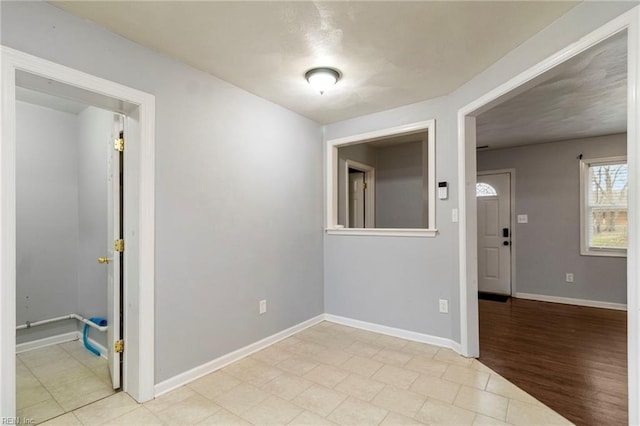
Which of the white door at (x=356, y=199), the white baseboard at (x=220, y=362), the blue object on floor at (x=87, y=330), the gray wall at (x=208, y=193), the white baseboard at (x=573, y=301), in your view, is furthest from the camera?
the white door at (x=356, y=199)

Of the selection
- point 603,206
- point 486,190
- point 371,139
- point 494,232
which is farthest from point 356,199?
point 603,206

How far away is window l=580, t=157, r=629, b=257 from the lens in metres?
4.51

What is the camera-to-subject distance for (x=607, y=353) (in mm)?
2943

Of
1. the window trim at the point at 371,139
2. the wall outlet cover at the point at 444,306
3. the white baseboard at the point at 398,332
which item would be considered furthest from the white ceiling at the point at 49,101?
the wall outlet cover at the point at 444,306

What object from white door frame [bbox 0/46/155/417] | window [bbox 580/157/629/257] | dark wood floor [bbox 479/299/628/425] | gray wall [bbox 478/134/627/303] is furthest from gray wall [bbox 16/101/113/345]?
window [bbox 580/157/629/257]

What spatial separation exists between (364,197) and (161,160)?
361cm

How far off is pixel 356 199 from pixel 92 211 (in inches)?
142

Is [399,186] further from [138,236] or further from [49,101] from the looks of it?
[49,101]

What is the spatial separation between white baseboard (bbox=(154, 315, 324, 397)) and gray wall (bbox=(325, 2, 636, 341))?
73cm

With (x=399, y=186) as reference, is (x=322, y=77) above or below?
above

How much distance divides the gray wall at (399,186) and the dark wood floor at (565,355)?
5.71 ft

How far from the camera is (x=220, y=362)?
2.64 m

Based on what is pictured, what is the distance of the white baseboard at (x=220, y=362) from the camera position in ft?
7.45

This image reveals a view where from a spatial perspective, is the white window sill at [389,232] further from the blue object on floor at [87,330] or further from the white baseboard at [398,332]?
the blue object on floor at [87,330]
